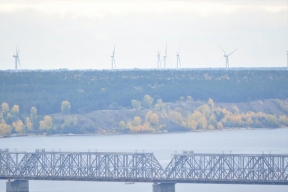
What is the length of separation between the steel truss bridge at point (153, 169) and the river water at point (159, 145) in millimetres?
3620

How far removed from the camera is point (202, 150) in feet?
486

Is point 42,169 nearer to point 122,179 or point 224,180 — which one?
point 122,179

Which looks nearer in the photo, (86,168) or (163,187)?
(163,187)

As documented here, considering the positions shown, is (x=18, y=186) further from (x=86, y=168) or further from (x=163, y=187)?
(x=163, y=187)

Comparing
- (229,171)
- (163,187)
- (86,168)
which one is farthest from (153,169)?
(86,168)

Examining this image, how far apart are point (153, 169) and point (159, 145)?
5451cm

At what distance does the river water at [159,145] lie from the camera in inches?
4719

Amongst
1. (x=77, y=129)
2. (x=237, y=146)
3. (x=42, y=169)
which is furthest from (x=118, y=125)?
(x=42, y=169)

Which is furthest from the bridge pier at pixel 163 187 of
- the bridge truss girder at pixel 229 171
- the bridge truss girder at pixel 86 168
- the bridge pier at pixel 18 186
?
the bridge pier at pixel 18 186

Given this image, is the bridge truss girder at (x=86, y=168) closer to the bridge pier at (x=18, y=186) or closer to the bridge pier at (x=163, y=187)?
the bridge pier at (x=18, y=186)

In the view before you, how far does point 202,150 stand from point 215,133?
154ft

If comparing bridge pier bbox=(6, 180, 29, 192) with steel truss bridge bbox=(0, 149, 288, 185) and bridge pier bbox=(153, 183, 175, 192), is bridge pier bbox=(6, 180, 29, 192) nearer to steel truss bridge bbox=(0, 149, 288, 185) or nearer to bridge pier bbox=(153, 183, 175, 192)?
steel truss bridge bbox=(0, 149, 288, 185)

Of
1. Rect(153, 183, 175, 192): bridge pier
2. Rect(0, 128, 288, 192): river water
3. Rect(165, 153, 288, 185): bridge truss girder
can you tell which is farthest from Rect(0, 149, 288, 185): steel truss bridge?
Rect(0, 128, 288, 192): river water

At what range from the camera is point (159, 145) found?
163250 mm
